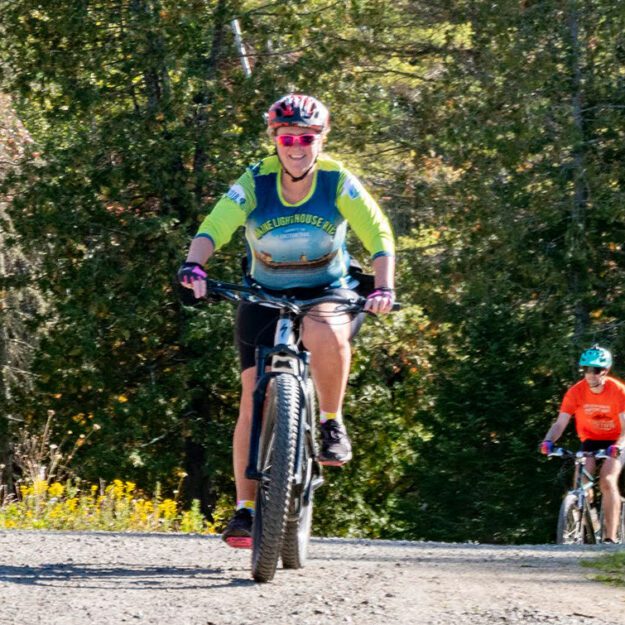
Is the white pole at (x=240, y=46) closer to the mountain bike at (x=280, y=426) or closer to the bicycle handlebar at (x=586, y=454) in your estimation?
the bicycle handlebar at (x=586, y=454)

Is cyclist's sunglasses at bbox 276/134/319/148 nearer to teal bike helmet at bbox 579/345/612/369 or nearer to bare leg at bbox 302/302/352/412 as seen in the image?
bare leg at bbox 302/302/352/412

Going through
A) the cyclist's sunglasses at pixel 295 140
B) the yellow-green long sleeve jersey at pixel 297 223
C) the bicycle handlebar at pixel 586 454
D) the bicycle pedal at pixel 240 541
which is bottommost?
the bicycle pedal at pixel 240 541

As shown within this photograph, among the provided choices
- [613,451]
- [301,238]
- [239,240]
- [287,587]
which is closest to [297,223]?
[301,238]

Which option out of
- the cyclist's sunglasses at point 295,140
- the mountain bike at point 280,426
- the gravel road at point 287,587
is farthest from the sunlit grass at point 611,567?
the cyclist's sunglasses at point 295,140

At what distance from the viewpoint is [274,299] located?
6355 millimetres

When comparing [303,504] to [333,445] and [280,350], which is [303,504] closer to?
[333,445]

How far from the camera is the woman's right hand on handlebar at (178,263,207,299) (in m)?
6.27

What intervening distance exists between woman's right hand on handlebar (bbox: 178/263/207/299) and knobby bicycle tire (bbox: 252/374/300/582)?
0.49 meters

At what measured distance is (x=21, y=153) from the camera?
2422 cm

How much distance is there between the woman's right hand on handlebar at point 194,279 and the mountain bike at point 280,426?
5 centimetres

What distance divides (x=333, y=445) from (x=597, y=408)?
717cm

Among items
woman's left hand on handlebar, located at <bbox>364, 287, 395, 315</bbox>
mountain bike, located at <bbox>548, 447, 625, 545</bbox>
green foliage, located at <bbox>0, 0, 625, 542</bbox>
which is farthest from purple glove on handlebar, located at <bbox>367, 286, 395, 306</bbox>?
green foliage, located at <bbox>0, 0, 625, 542</bbox>

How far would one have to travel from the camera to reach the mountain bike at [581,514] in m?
13.3

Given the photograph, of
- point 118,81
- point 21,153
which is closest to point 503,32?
point 118,81
